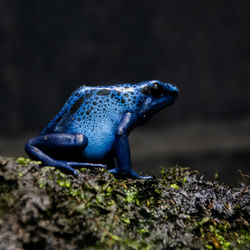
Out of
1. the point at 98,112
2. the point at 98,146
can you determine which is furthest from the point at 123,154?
the point at 98,112

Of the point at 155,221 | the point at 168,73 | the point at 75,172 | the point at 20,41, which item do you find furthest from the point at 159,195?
the point at 20,41

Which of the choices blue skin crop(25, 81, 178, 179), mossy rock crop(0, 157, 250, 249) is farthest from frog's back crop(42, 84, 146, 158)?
mossy rock crop(0, 157, 250, 249)

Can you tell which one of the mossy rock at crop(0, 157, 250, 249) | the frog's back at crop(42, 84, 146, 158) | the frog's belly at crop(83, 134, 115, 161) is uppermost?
the frog's back at crop(42, 84, 146, 158)

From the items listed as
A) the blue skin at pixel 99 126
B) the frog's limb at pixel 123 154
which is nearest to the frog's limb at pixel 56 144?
the blue skin at pixel 99 126

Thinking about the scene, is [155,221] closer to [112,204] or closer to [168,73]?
[112,204]

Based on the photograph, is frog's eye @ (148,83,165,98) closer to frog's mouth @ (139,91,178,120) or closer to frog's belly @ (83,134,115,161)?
frog's mouth @ (139,91,178,120)

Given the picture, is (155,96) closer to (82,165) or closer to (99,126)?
(99,126)

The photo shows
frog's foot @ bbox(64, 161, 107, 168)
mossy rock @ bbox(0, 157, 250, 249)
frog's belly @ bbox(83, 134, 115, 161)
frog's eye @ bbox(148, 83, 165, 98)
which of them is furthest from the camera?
frog's eye @ bbox(148, 83, 165, 98)
